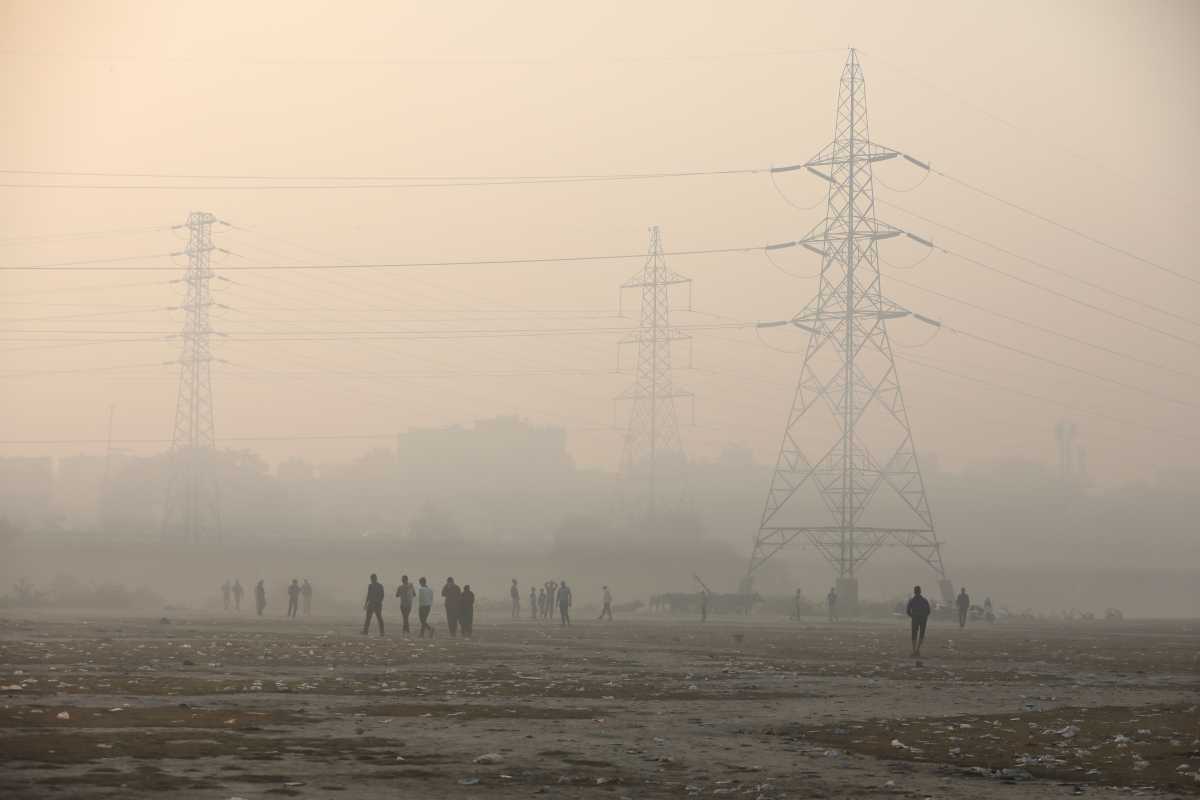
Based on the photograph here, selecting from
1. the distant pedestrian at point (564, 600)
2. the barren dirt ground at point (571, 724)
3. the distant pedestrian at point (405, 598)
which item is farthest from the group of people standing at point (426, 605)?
the distant pedestrian at point (564, 600)

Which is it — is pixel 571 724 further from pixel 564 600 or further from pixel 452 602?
pixel 564 600

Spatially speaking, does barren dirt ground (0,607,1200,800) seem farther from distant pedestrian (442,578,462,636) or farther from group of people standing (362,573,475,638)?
distant pedestrian (442,578,462,636)

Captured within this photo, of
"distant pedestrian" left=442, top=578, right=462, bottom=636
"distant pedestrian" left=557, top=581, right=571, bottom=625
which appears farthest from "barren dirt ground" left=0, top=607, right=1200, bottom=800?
"distant pedestrian" left=557, top=581, right=571, bottom=625

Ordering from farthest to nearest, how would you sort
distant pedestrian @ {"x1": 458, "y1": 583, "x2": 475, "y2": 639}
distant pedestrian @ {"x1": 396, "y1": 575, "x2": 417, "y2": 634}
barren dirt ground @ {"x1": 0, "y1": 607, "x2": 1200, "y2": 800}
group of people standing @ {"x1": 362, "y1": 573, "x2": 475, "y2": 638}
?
distant pedestrian @ {"x1": 458, "y1": 583, "x2": 475, "y2": 639} → distant pedestrian @ {"x1": 396, "y1": 575, "x2": 417, "y2": 634} → group of people standing @ {"x1": 362, "y1": 573, "x2": 475, "y2": 638} → barren dirt ground @ {"x1": 0, "y1": 607, "x2": 1200, "y2": 800}

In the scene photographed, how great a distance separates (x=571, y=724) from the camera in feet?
64.4

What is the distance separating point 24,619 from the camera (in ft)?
181

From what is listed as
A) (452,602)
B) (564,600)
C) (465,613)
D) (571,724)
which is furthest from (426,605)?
(571,724)

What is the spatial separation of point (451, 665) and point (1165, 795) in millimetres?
20096

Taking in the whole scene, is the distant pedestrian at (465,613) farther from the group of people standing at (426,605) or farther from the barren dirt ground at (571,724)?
the barren dirt ground at (571,724)

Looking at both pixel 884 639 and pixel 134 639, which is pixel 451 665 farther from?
pixel 884 639

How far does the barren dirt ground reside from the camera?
14.0m

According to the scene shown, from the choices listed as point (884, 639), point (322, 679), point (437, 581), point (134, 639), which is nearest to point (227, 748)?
point (322, 679)

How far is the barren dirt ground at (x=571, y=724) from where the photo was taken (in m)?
14.0

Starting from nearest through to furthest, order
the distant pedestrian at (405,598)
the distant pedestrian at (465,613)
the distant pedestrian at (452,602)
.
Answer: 1. the distant pedestrian at (452,602)
2. the distant pedestrian at (405,598)
3. the distant pedestrian at (465,613)
